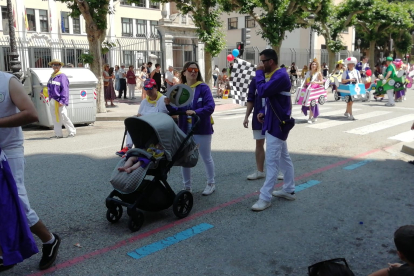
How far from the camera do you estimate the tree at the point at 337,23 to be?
2836 cm

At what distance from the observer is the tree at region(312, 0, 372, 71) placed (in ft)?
93.0

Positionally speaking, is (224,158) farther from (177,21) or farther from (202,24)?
(177,21)

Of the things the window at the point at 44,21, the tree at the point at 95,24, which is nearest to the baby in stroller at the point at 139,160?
the tree at the point at 95,24

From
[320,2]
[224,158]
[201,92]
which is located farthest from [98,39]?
[320,2]

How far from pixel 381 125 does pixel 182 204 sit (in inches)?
333

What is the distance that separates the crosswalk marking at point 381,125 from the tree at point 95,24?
892 centimetres

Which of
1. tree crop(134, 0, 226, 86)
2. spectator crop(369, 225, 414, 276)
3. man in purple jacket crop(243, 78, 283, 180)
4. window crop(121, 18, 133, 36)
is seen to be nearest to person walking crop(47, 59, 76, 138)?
man in purple jacket crop(243, 78, 283, 180)

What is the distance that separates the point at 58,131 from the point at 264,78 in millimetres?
6807

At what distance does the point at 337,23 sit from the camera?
28688mm

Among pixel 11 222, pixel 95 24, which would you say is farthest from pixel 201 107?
pixel 95 24

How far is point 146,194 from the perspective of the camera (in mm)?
4328

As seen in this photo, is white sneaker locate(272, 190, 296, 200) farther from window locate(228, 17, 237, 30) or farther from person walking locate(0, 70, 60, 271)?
window locate(228, 17, 237, 30)

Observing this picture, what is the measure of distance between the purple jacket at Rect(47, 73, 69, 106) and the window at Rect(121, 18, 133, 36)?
32.1m

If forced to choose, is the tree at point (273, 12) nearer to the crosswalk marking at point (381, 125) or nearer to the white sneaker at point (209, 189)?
the crosswalk marking at point (381, 125)
